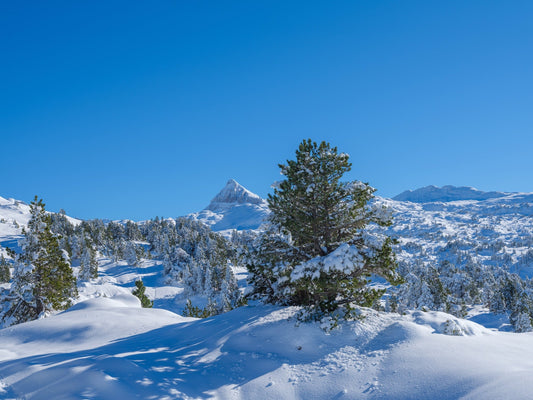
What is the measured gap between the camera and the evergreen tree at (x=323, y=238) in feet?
39.8

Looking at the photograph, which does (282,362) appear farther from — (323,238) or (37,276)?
(37,276)

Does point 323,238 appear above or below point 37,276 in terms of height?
above

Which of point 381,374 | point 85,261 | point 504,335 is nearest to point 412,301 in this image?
point 504,335

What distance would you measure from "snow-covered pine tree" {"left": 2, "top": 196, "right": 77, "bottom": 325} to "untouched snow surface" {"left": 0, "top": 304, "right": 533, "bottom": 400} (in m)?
10.2

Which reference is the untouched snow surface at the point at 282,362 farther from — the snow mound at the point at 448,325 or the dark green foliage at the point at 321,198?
the dark green foliage at the point at 321,198

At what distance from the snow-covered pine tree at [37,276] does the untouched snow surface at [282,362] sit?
1018cm

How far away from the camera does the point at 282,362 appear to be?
10062 millimetres

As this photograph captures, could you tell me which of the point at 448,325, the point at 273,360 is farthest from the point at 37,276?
the point at 448,325

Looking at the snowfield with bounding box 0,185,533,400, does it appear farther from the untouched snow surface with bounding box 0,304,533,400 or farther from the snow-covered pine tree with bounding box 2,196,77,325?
the snow-covered pine tree with bounding box 2,196,77,325

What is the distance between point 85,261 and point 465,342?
320ft

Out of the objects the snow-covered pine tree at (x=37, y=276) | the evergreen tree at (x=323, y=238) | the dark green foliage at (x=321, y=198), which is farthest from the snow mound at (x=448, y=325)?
the snow-covered pine tree at (x=37, y=276)

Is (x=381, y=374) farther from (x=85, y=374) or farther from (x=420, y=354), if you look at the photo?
(x=85, y=374)

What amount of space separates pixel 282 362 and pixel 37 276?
21640 millimetres

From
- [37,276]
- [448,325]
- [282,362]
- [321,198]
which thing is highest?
[321,198]
